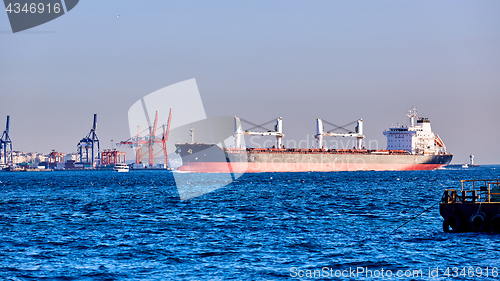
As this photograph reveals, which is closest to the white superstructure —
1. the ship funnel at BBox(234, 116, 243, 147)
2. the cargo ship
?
the cargo ship

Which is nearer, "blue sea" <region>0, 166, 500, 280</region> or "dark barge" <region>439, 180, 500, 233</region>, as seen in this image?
"blue sea" <region>0, 166, 500, 280</region>

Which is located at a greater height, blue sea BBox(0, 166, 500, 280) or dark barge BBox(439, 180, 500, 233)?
dark barge BBox(439, 180, 500, 233)

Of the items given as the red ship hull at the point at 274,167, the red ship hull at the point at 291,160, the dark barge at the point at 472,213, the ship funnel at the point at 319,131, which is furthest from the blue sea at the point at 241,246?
the ship funnel at the point at 319,131

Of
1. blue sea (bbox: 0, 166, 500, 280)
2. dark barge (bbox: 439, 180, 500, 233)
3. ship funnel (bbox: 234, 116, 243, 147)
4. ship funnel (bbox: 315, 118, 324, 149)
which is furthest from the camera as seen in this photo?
ship funnel (bbox: 315, 118, 324, 149)

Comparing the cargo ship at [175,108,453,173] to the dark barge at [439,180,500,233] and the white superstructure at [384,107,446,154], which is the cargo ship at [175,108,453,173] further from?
the dark barge at [439,180,500,233]

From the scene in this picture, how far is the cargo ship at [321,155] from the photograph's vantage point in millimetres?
117250

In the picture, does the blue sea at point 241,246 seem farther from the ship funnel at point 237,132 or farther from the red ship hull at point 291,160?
the ship funnel at point 237,132

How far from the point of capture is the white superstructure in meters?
144

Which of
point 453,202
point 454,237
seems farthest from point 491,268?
point 453,202

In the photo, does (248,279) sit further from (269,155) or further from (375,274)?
(269,155)

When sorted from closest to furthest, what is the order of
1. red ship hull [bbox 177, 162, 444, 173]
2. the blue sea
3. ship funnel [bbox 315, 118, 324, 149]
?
the blue sea, red ship hull [bbox 177, 162, 444, 173], ship funnel [bbox 315, 118, 324, 149]

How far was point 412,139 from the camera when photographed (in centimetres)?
14375

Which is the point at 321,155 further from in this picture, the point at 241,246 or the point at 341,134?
the point at 241,246

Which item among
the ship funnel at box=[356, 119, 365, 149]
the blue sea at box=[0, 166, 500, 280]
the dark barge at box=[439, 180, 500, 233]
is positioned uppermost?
the ship funnel at box=[356, 119, 365, 149]
